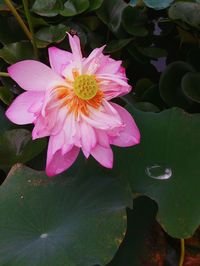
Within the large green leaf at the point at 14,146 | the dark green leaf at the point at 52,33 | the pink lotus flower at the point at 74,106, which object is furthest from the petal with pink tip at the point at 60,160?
the dark green leaf at the point at 52,33

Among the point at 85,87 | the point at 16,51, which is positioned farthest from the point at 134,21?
the point at 85,87

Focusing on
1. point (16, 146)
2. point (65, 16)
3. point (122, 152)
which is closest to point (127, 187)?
point (122, 152)

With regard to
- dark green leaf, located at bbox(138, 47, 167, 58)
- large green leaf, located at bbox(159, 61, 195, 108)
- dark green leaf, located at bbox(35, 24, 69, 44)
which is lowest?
large green leaf, located at bbox(159, 61, 195, 108)

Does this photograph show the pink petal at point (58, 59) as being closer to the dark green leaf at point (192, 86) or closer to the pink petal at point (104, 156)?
the pink petal at point (104, 156)

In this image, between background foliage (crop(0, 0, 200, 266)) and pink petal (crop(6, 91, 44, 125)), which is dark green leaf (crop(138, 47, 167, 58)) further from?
pink petal (crop(6, 91, 44, 125))

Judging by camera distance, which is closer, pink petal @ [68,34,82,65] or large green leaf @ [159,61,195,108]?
pink petal @ [68,34,82,65]

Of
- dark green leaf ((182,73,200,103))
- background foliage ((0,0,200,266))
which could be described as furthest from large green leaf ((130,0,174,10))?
dark green leaf ((182,73,200,103))

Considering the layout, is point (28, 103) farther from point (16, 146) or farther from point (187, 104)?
point (187, 104)
